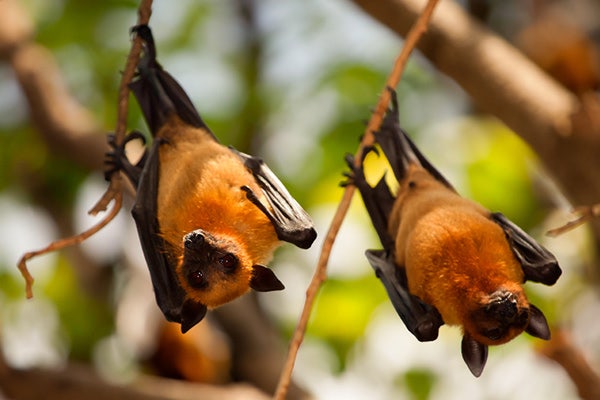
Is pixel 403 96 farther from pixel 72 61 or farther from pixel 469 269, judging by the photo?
pixel 469 269

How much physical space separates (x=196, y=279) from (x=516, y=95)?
8.23 feet

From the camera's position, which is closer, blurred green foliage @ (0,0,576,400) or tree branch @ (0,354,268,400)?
tree branch @ (0,354,268,400)

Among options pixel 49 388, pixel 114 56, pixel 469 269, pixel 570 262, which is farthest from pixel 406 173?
pixel 114 56

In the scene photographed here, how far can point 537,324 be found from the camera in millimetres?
3596

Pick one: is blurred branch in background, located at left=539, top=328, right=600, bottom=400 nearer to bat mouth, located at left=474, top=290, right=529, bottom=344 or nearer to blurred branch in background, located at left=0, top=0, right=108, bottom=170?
bat mouth, located at left=474, top=290, right=529, bottom=344

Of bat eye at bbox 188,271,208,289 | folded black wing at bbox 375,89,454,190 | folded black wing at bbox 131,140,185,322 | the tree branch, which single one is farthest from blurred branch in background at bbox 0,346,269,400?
bat eye at bbox 188,271,208,289

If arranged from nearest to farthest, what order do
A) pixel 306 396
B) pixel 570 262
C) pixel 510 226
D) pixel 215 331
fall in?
1. pixel 510 226
2. pixel 306 396
3. pixel 215 331
4. pixel 570 262

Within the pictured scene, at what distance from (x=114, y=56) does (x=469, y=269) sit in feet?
19.0

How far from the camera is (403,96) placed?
27.7ft

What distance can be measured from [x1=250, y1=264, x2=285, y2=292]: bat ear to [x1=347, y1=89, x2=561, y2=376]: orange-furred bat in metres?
0.54

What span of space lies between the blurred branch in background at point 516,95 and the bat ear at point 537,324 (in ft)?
4.99

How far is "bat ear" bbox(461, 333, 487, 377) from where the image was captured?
358 centimetres

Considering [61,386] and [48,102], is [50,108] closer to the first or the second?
[48,102]

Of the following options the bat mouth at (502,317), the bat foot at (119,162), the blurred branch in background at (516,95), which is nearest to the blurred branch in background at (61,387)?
the bat foot at (119,162)
